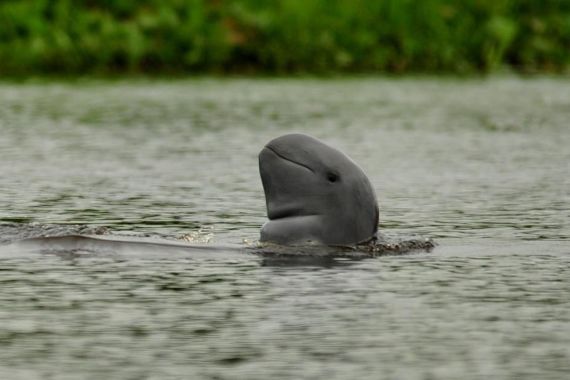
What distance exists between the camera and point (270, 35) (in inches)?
2052

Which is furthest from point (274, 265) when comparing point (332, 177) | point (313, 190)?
point (332, 177)

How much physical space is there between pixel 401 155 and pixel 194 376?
17000 mm

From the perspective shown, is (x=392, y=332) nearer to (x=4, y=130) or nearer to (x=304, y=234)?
(x=304, y=234)

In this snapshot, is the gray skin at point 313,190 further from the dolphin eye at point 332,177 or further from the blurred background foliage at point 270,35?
the blurred background foliage at point 270,35

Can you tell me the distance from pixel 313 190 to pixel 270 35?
36785 mm

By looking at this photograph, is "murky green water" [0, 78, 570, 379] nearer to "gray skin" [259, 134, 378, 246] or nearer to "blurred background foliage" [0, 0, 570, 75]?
"gray skin" [259, 134, 378, 246]

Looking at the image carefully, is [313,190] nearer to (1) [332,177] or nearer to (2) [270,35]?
(1) [332,177]

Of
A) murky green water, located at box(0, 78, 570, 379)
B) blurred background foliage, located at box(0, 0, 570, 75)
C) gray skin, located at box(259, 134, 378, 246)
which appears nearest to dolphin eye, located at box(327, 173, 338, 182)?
gray skin, located at box(259, 134, 378, 246)

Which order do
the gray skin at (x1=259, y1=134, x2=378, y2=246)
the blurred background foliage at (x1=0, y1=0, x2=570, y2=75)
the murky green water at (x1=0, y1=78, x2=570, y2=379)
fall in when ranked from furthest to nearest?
the blurred background foliage at (x1=0, y1=0, x2=570, y2=75) → the gray skin at (x1=259, y1=134, x2=378, y2=246) → the murky green water at (x1=0, y1=78, x2=570, y2=379)

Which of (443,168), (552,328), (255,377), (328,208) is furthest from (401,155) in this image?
(255,377)

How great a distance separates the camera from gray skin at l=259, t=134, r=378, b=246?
15.6m

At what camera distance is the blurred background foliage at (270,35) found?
168ft

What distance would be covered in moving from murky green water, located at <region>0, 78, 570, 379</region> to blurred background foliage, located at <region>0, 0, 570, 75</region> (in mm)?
15087

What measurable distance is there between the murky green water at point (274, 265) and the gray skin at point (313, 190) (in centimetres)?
43
